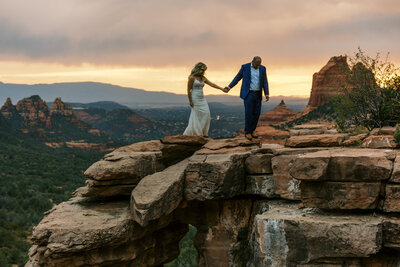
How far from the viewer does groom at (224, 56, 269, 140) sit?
12.2m

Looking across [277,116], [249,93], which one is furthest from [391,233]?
[277,116]

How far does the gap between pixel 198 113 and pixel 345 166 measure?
5.86m

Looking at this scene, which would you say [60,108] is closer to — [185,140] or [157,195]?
[185,140]

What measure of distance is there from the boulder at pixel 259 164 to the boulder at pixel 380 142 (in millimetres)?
2645

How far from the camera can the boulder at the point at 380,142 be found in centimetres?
948

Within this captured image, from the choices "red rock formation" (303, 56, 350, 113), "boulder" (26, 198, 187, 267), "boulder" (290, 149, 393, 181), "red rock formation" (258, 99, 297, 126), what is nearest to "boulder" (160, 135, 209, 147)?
"boulder" (26, 198, 187, 267)

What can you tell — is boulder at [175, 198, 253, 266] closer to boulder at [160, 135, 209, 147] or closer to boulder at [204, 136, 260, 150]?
boulder at [204, 136, 260, 150]

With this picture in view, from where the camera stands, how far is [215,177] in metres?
10.6

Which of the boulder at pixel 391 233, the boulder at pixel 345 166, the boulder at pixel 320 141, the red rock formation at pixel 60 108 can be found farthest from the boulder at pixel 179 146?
the red rock formation at pixel 60 108

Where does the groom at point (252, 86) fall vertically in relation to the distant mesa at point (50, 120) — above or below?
above

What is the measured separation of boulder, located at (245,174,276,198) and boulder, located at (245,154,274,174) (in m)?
0.15

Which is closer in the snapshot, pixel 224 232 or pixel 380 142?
pixel 380 142

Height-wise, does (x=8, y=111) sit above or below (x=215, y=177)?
below

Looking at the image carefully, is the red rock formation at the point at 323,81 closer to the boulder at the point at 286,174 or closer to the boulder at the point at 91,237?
the boulder at the point at 286,174
